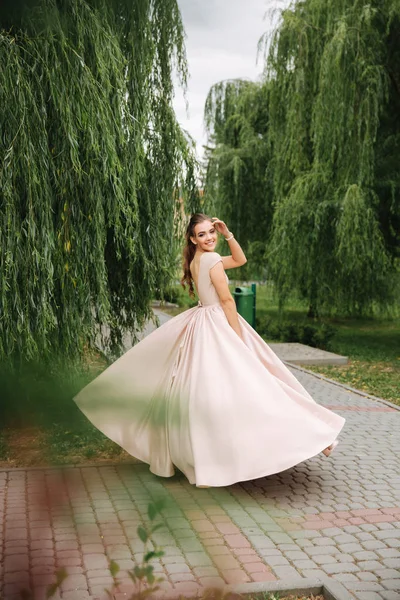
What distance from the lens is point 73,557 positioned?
829mm

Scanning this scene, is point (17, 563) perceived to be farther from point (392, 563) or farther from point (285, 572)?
point (392, 563)

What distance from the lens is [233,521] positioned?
3252mm

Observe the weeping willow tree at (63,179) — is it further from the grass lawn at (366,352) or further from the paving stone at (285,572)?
the grass lawn at (366,352)

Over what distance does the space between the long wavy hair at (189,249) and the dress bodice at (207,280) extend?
21 centimetres

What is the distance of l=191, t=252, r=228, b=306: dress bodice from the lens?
5562mm

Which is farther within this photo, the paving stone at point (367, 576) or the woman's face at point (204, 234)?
the woman's face at point (204, 234)

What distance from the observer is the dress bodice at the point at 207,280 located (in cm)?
556

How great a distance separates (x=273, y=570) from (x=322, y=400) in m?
5.84

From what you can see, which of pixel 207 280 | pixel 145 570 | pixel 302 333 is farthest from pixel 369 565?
pixel 302 333

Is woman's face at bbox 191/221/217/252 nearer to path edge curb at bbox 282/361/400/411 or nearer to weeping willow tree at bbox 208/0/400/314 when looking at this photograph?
path edge curb at bbox 282/361/400/411

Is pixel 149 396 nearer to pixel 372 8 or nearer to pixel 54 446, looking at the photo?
pixel 54 446

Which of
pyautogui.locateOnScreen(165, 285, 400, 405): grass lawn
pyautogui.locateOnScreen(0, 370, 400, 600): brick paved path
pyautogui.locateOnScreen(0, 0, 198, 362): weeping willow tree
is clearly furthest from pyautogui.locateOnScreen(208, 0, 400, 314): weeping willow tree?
pyautogui.locateOnScreen(0, 0, 198, 362): weeping willow tree

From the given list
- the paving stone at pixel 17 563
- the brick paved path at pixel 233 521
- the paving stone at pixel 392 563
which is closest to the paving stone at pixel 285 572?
the brick paved path at pixel 233 521

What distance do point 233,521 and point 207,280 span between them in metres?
2.66
